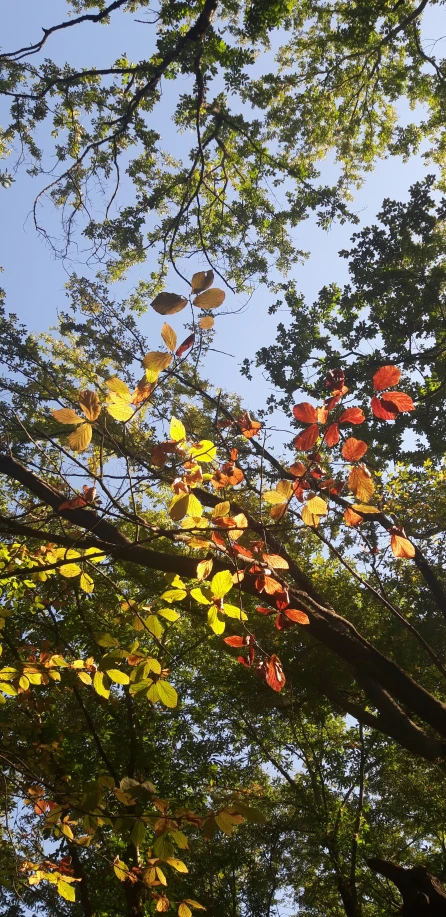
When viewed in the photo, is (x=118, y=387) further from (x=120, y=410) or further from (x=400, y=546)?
(x=400, y=546)

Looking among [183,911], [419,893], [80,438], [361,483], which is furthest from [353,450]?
[419,893]

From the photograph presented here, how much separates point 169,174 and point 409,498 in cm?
506

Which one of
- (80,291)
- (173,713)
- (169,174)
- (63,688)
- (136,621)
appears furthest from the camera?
(80,291)

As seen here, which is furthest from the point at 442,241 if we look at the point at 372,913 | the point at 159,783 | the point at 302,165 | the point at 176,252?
the point at 372,913

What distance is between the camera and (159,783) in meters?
4.81

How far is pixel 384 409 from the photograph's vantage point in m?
1.49

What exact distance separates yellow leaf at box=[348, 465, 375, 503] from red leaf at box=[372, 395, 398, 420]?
168 millimetres

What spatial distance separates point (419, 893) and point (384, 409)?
2.30 meters

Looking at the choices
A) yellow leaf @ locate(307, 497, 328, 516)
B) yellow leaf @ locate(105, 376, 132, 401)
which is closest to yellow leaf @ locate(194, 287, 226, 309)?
yellow leaf @ locate(105, 376, 132, 401)

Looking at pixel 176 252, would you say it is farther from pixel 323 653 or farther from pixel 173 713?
pixel 173 713

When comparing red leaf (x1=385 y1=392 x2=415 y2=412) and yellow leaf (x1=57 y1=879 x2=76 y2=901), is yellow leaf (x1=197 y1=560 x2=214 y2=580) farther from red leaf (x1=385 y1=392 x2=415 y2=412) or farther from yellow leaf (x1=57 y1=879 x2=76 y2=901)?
yellow leaf (x1=57 y1=879 x2=76 y2=901)

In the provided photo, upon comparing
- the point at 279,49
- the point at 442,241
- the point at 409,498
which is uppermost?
the point at 279,49

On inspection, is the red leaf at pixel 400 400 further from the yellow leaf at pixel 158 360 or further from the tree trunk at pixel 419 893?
the tree trunk at pixel 419 893

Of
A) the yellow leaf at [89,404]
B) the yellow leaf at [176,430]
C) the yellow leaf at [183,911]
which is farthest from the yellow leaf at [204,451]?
the yellow leaf at [183,911]
